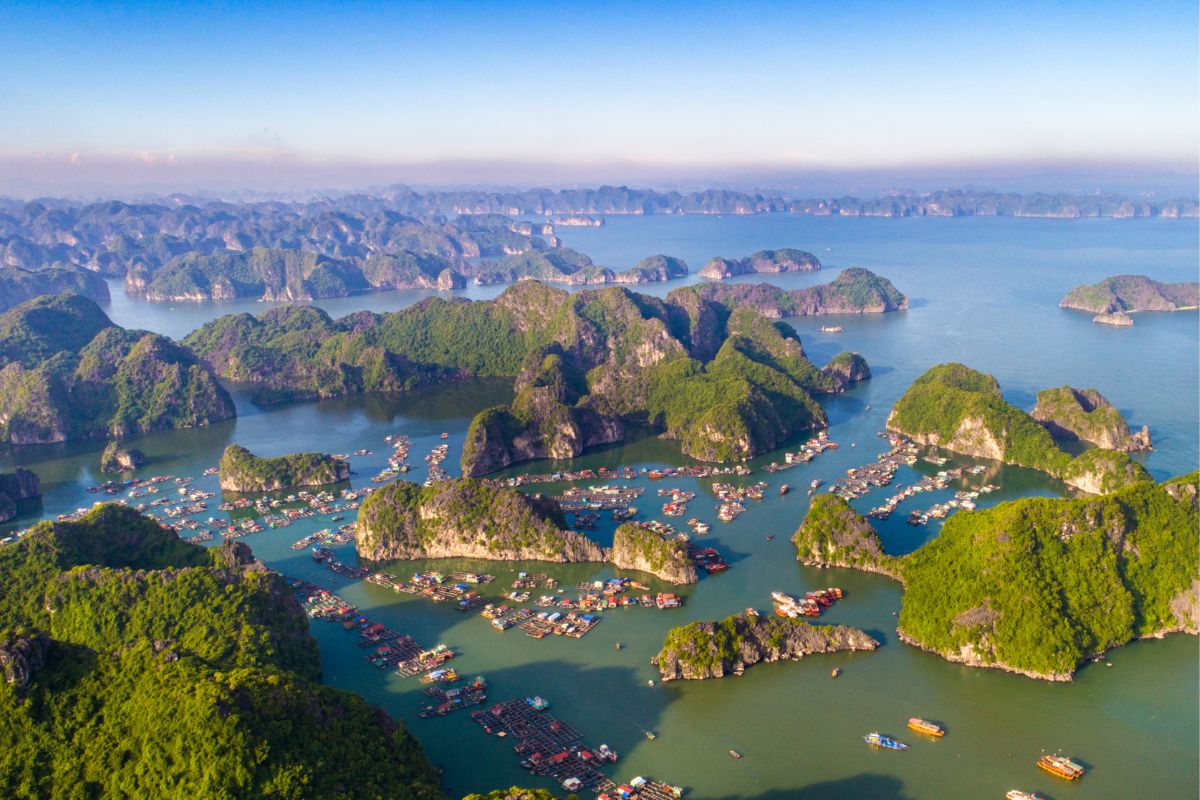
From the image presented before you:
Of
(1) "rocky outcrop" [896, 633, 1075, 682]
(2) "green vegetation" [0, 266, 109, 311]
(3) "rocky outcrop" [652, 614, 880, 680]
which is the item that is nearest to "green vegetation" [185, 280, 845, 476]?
(3) "rocky outcrop" [652, 614, 880, 680]

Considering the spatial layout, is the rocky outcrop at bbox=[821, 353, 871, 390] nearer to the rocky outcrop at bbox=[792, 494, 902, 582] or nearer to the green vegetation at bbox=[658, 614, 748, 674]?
the rocky outcrop at bbox=[792, 494, 902, 582]

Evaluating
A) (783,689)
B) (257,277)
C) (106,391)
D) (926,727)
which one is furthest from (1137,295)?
(257,277)

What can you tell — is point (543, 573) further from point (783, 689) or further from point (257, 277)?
point (257, 277)

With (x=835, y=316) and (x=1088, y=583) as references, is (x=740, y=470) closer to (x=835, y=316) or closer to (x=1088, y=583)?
(x=1088, y=583)

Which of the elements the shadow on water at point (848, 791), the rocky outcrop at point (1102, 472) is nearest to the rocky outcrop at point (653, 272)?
the rocky outcrop at point (1102, 472)

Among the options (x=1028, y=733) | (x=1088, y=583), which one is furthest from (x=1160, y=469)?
(x=1028, y=733)

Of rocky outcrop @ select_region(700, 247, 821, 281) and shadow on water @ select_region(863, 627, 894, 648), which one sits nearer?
shadow on water @ select_region(863, 627, 894, 648)
